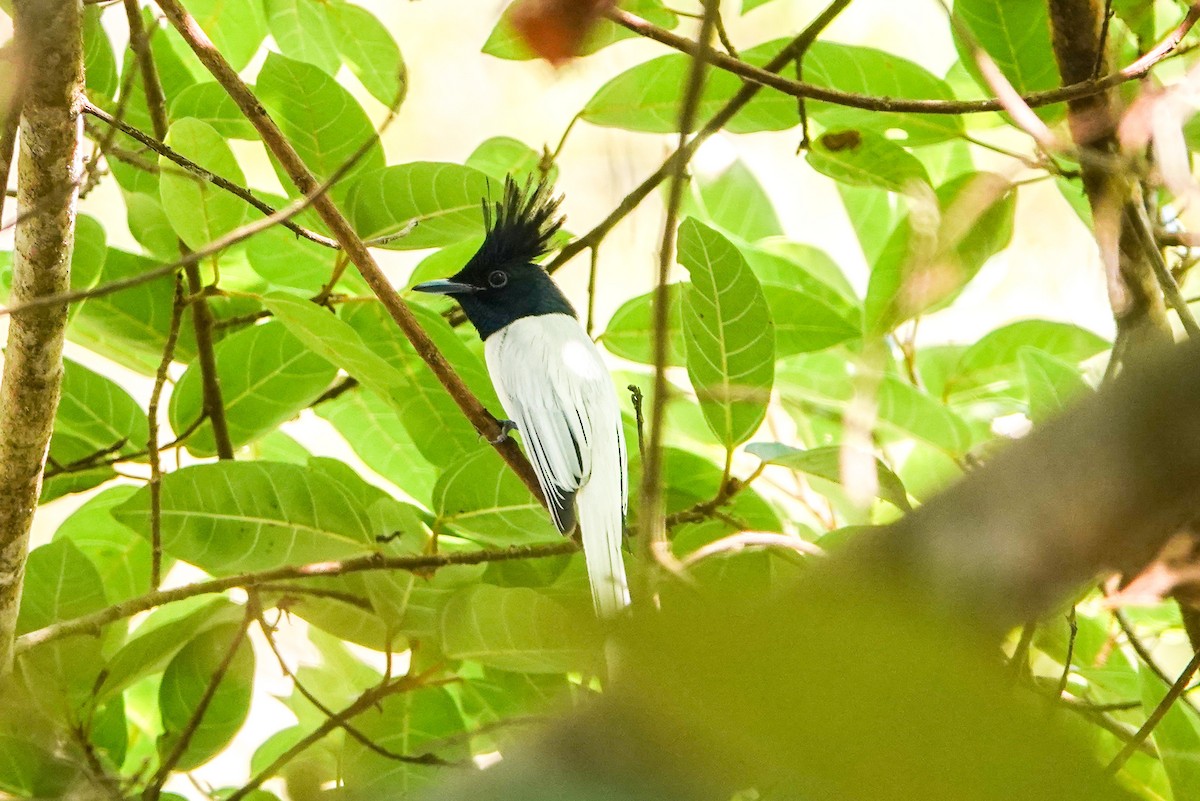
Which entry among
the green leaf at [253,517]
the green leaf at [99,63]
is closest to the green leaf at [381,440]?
the green leaf at [253,517]

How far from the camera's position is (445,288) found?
196 cm

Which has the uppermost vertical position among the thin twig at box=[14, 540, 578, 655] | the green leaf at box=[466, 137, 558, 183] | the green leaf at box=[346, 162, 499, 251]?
the green leaf at box=[466, 137, 558, 183]

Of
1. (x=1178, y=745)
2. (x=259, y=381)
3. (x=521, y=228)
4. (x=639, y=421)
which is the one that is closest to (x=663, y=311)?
(x=639, y=421)

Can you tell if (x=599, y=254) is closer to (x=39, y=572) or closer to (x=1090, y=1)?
(x=1090, y=1)

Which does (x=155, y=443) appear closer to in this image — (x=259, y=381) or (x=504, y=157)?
(x=259, y=381)

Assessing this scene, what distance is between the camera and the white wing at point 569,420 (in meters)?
1.62

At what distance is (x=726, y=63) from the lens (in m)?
1.34

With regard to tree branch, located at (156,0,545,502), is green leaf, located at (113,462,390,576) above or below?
below

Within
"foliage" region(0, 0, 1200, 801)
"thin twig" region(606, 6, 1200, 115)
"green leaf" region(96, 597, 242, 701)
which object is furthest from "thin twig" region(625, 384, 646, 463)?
"green leaf" region(96, 597, 242, 701)

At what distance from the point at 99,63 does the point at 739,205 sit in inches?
42.9

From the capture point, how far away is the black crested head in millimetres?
2166

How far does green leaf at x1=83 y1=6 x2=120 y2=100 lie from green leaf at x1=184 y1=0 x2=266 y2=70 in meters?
0.18

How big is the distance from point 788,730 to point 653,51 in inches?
104

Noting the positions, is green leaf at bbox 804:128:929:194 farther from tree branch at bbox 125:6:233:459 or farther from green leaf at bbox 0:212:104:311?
green leaf at bbox 0:212:104:311
